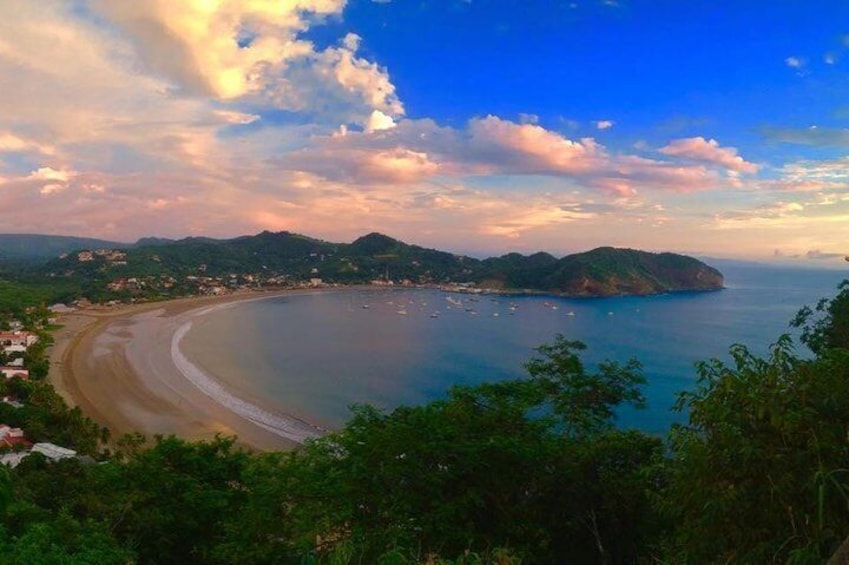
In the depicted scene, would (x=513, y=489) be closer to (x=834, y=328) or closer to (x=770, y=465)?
(x=770, y=465)

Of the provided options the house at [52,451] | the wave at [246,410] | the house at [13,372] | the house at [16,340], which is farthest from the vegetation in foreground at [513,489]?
the house at [16,340]

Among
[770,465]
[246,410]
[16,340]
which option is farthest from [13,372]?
[770,465]

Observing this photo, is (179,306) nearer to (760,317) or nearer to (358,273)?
(358,273)

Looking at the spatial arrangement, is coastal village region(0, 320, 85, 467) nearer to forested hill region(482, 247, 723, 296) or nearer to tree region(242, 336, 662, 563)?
tree region(242, 336, 662, 563)

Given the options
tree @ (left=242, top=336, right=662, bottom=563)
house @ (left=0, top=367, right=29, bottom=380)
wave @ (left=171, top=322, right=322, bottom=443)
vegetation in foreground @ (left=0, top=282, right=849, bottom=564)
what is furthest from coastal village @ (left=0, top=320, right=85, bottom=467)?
tree @ (left=242, top=336, right=662, bottom=563)

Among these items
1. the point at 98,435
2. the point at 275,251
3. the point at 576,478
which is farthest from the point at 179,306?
the point at 576,478

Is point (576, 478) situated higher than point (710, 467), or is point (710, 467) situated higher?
point (710, 467)
